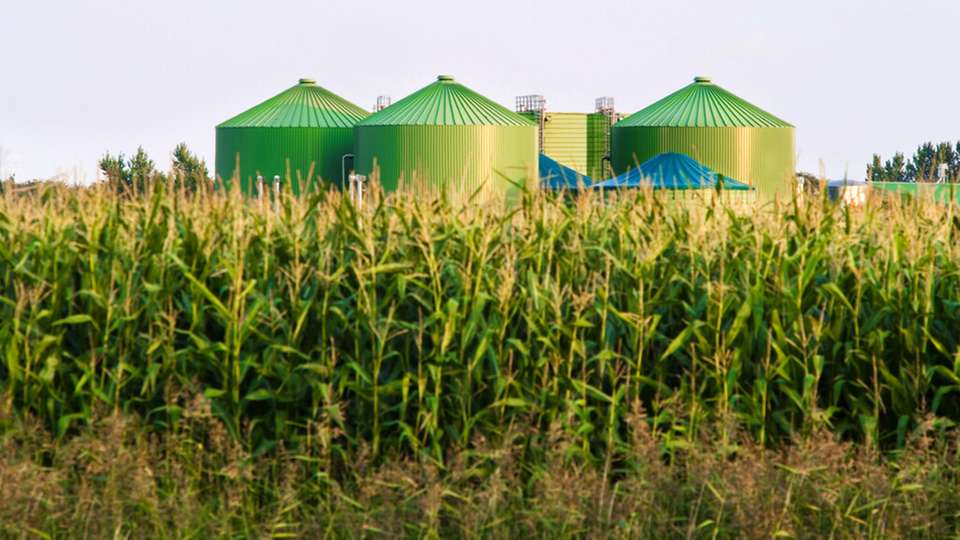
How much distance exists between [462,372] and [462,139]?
35.2m

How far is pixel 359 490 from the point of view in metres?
7.65

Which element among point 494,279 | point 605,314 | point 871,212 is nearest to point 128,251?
point 494,279

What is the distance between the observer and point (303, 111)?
48.2 metres

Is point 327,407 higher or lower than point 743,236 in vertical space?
lower

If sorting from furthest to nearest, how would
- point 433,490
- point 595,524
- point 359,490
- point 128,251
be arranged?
point 128,251
point 359,490
point 595,524
point 433,490

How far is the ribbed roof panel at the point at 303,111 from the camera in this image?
47.6 m

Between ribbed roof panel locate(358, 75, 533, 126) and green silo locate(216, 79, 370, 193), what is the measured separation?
3.95 metres

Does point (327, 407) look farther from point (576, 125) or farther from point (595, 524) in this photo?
point (576, 125)

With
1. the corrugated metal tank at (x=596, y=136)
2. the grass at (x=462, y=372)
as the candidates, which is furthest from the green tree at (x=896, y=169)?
the grass at (x=462, y=372)

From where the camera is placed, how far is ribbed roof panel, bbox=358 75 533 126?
42.8m

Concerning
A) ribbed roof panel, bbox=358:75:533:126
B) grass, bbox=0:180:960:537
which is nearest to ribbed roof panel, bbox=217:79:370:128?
ribbed roof panel, bbox=358:75:533:126

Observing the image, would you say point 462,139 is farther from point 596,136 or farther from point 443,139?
point 596,136

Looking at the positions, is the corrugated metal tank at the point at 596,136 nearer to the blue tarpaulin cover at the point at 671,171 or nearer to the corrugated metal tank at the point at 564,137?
the corrugated metal tank at the point at 564,137

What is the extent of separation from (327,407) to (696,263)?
270 centimetres
